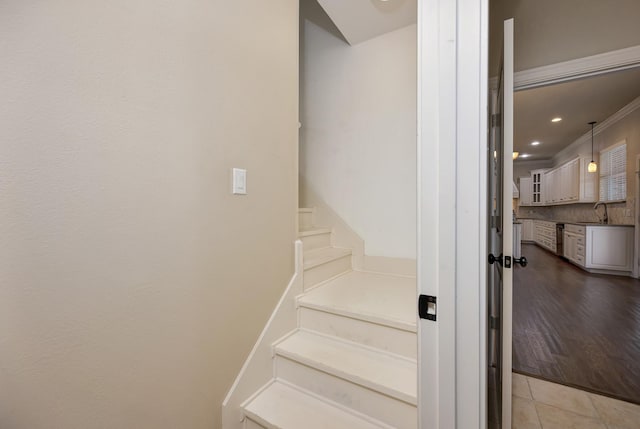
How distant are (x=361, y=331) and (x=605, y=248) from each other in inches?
223

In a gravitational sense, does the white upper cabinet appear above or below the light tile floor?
above

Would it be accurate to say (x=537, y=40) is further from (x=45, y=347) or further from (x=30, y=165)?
(x=45, y=347)

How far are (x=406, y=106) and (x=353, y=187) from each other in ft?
2.81

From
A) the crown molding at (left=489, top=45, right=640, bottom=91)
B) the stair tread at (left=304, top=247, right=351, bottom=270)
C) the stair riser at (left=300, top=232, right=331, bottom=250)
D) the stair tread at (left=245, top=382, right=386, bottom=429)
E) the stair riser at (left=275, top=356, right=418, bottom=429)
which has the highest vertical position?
the crown molding at (left=489, top=45, right=640, bottom=91)

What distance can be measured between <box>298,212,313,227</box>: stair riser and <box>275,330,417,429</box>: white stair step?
3.78ft

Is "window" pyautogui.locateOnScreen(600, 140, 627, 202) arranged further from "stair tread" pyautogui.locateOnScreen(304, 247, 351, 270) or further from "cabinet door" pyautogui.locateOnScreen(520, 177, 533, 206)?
"stair tread" pyautogui.locateOnScreen(304, 247, 351, 270)

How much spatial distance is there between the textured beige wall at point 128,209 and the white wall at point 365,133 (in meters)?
1.32

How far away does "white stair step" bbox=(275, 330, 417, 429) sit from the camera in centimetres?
118

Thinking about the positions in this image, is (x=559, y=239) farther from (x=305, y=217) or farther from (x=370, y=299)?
(x=370, y=299)

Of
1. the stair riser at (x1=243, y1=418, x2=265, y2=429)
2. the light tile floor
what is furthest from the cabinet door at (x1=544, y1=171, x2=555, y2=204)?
the stair riser at (x1=243, y1=418, x2=265, y2=429)

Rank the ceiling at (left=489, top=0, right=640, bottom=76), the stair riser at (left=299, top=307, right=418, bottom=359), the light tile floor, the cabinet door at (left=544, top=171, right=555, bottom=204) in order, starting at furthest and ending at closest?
1. the cabinet door at (left=544, top=171, right=555, bottom=204)
2. the ceiling at (left=489, top=0, right=640, bottom=76)
3. the light tile floor
4. the stair riser at (left=299, top=307, right=418, bottom=359)

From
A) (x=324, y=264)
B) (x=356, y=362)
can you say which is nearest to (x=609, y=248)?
(x=324, y=264)

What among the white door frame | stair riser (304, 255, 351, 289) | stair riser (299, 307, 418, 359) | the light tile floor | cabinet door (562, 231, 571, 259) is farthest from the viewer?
cabinet door (562, 231, 571, 259)

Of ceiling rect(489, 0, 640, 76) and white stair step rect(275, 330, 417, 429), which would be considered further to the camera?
ceiling rect(489, 0, 640, 76)
